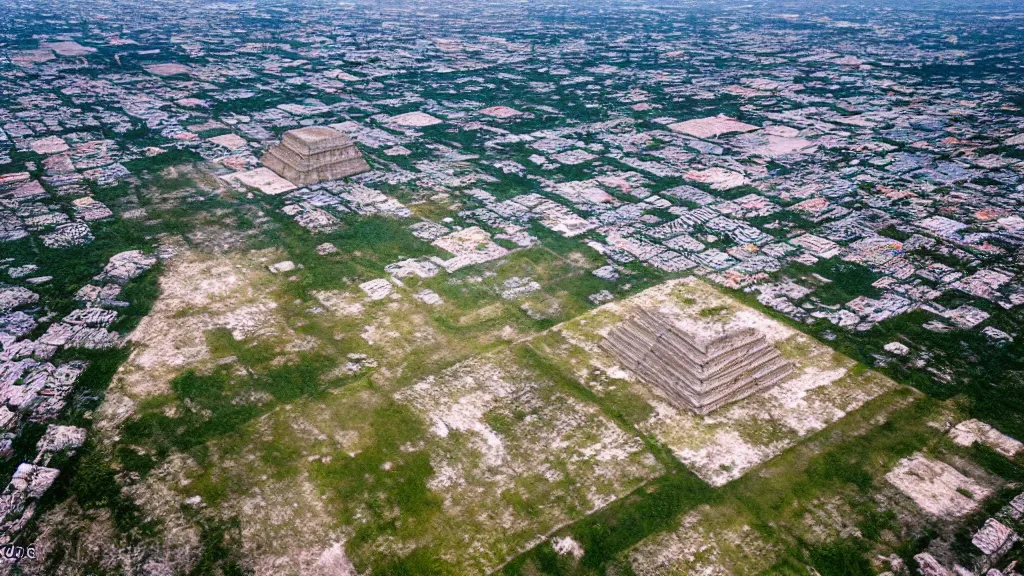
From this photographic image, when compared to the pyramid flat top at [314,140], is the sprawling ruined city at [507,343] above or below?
below

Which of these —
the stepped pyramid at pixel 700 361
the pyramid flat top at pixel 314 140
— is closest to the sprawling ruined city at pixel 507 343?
the stepped pyramid at pixel 700 361

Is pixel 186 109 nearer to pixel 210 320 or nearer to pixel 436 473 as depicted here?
pixel 210 320

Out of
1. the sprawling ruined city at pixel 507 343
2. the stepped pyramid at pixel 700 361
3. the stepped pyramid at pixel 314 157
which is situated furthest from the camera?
the stepped pyramid at pixel 314 157

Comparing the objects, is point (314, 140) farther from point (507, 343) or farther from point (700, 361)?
point (700, 361)

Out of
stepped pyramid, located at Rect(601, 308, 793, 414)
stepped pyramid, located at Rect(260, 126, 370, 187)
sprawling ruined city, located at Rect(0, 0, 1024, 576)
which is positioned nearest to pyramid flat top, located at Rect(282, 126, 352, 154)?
stepped pyramid, located at Rect(260, 126, 370, 187)

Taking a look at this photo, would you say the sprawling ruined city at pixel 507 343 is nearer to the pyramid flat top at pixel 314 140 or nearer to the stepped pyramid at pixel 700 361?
the stepped pyramid at pixel 700 361

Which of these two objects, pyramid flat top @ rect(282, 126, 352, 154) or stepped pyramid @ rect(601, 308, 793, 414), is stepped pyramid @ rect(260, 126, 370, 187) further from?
stepped pyramid @ rect(601, 308, 793, 414)
